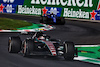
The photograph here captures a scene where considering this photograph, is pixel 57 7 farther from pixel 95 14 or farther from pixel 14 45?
pixel 14 45

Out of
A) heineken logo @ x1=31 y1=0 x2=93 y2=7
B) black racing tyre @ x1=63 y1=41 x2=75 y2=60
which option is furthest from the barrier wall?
black racing tyre @ x1=63 y1=41 x2=75 y2=60

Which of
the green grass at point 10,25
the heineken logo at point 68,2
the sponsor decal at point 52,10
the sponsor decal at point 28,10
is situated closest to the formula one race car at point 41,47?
the green grass at point 10,25

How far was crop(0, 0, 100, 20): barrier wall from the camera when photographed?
116ft

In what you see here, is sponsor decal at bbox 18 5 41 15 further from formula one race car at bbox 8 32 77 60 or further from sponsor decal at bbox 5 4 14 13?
formula one race car at bbox 8 32 77 60

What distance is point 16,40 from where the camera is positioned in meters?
11.9

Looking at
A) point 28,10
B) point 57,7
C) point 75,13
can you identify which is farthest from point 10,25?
point 28,10

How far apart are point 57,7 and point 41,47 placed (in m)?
26.1

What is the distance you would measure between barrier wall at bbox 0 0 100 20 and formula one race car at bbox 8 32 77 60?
23.2 meters

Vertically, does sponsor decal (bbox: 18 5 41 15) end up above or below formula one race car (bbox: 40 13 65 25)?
above

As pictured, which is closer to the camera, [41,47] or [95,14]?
[41,47]

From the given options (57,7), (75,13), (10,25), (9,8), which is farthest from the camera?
(9,8)

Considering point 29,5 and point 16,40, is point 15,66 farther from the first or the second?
point 29,5

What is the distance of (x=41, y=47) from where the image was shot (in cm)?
1170

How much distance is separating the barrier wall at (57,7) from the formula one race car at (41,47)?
76.1ft
